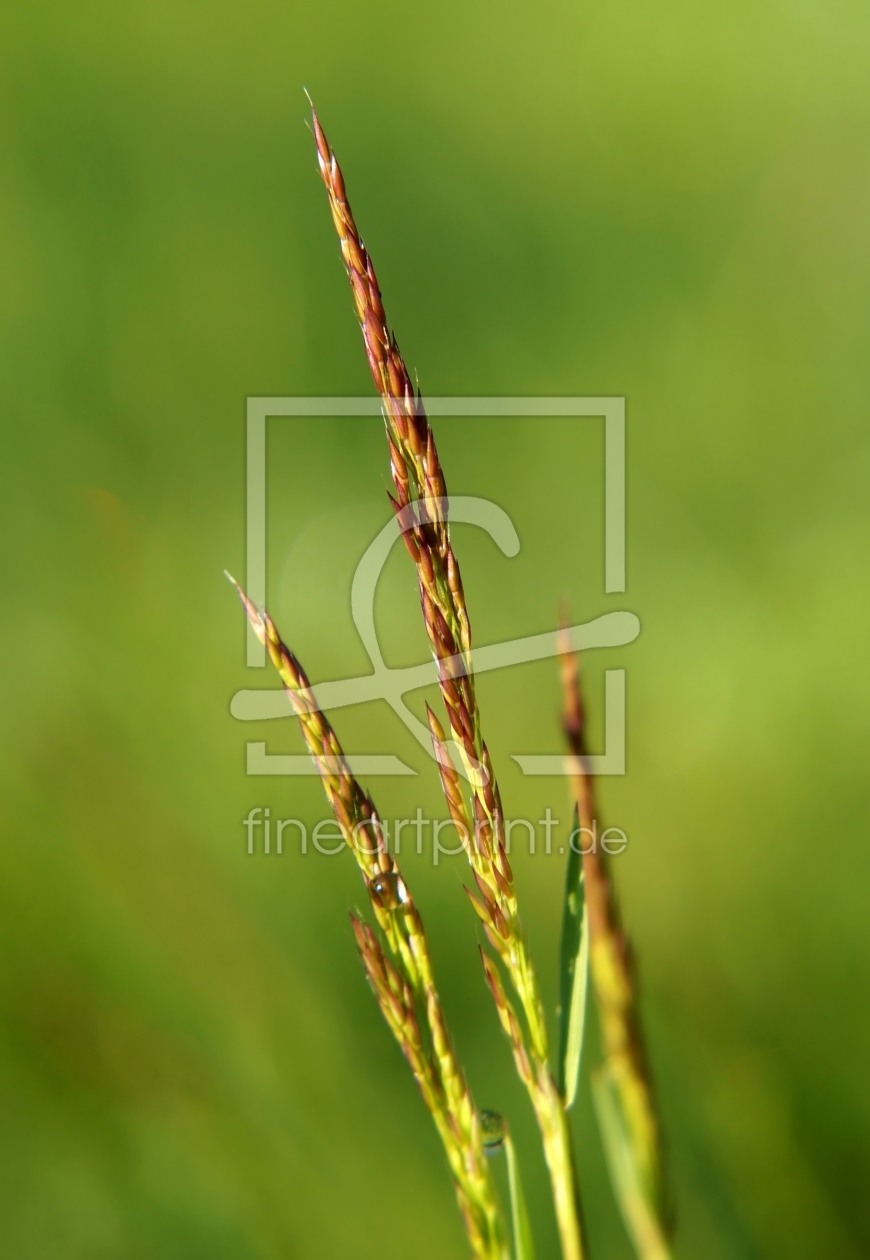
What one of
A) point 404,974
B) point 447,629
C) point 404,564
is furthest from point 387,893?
point 404,564

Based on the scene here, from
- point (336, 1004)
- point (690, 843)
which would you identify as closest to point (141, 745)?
point (336, 1004)

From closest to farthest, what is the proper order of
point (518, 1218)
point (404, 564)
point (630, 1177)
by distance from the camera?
point (630, 1177)
point (518, 1218)
point (404, 564)

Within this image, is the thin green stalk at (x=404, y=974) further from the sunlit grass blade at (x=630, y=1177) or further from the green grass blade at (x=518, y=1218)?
the sunlit grass blade at (x=630, y=1177)

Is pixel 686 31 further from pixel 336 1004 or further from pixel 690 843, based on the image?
pixel 336 1004

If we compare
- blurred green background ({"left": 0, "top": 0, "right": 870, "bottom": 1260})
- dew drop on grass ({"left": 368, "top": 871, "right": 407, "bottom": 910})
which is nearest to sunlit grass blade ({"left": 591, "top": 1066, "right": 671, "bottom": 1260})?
dew drop on grass ({"left": 368, "top": 871, "right": 407, "bottom": 910})

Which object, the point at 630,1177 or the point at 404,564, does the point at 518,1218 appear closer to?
the point at 630,1177

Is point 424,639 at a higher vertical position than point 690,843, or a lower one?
higher
